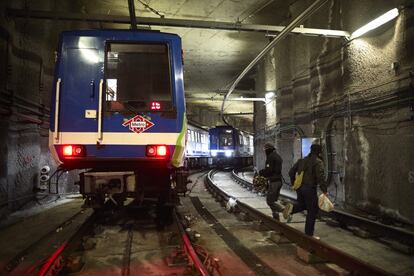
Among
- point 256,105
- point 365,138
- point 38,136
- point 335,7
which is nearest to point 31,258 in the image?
point 38,136

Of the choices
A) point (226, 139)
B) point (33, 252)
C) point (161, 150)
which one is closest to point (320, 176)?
point (161, 150)

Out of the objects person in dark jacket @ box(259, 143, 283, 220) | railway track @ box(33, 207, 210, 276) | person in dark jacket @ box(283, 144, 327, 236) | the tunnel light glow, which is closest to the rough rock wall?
railway track @ box(33, 207, 210, 276)

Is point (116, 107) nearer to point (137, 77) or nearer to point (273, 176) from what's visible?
point (137, 77)

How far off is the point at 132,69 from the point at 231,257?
3307 mm

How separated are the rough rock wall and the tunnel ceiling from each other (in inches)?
34.5

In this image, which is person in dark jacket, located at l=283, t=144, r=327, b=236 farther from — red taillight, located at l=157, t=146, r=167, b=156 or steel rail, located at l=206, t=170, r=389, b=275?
red taillight, located at l=157, t=146, r=167, b=156

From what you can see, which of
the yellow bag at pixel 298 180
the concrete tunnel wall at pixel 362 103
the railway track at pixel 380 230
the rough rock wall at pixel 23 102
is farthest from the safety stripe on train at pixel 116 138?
the concrete tunnel wall at pixel 362 103

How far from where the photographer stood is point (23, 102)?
27.9 feet

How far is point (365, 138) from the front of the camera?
764 centimetres

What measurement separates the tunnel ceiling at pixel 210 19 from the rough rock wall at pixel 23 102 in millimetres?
877

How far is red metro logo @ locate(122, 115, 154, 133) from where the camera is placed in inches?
198

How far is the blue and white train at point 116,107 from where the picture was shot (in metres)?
4.98

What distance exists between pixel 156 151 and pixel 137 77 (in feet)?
4.11

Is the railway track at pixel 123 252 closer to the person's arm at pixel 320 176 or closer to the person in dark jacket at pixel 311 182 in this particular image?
the person in dark jacket at pixel 311 182
